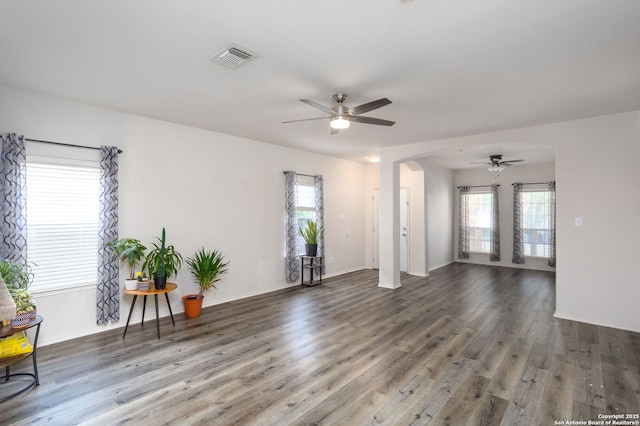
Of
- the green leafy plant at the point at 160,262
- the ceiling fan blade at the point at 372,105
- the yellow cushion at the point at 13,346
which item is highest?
the ceiling fan blade at the point at 372,105

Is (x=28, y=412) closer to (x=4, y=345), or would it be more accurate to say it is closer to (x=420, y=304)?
(x=4, y=345)

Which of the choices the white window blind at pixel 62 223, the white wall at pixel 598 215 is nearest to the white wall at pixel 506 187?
the white wall at pixel 598 215

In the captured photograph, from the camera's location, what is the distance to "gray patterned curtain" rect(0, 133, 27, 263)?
3148 millimetres

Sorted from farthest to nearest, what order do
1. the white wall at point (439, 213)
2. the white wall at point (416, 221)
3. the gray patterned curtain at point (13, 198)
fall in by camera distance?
the white wall at point (439, 213) < the white wall at point (416, 221) < the gray patterned curtain at point (13, 198)

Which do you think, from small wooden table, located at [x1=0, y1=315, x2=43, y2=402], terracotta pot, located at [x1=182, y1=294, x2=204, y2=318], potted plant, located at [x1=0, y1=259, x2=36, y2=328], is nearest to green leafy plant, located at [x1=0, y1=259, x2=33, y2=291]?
potted plant, located at [x1=0, y1=259, x2=36, y2=328]

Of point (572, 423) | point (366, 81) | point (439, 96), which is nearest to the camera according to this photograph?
point (572, 423)

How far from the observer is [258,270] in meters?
5.60

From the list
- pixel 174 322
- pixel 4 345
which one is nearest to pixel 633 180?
pixel 174 322

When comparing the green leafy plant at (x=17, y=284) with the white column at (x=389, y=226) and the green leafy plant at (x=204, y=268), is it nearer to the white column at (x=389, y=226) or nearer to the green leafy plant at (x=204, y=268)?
the green leafy plant at (x=204, y=268)

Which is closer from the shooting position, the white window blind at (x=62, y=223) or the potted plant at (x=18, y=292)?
the potted plant at (x=18, y=292)

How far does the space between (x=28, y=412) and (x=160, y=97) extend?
9.71ft

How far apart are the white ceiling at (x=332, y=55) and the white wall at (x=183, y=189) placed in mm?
300

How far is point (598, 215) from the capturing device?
4152 millimetres

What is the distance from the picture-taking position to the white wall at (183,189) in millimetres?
3545
